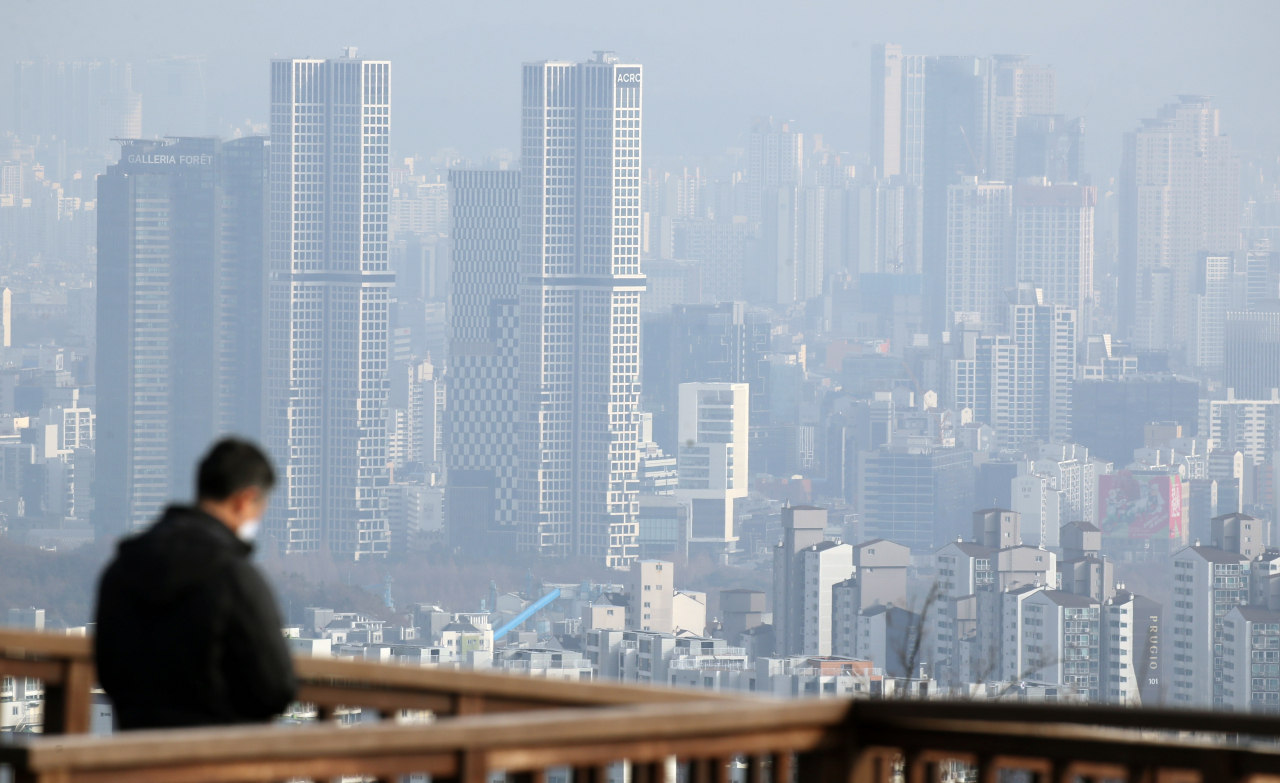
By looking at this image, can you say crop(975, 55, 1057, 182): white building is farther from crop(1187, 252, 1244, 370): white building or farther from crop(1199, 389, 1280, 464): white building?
crop(1199, 389, 1280, 464): white building

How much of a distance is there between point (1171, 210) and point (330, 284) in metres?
53.5

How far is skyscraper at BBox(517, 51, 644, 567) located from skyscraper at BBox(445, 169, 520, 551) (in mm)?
776

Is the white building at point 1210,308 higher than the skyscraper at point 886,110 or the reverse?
the reverse

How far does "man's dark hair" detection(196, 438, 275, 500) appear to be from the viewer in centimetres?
134

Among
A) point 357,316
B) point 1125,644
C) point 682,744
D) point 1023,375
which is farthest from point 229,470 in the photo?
point 1023,375

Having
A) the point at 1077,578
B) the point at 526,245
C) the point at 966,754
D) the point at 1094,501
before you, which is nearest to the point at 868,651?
the point at 1077,578

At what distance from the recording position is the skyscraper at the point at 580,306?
84250mm

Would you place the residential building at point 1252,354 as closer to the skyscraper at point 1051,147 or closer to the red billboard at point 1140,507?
the red billboard at point 1140,507

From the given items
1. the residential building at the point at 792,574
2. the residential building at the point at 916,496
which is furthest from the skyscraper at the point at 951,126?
the residential building at the point at 792,574

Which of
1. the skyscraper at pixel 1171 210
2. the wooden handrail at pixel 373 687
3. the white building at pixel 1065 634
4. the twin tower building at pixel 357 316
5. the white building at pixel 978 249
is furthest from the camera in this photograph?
the white building at pixel 978 249

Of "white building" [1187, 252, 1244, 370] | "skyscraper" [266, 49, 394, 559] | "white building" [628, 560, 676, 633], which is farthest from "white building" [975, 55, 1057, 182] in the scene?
"white building" [628, 560, 676, 633]

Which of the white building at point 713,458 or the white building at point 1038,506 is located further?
the white building at point 713,458

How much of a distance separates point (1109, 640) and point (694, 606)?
59.6 feet

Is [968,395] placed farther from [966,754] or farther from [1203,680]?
[966,754]
